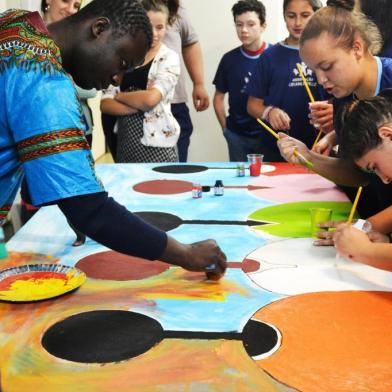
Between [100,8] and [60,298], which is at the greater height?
[100,8]

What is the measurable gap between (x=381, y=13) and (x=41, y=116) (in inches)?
69.4

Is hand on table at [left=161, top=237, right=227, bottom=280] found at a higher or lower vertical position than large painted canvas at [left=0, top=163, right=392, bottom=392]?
higher

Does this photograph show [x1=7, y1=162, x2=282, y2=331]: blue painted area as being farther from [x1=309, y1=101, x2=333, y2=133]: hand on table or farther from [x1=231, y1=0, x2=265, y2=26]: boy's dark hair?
[x1=231, y1=0, x2=265, y2=26]: boy's dark hair

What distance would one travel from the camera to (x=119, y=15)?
1140mm

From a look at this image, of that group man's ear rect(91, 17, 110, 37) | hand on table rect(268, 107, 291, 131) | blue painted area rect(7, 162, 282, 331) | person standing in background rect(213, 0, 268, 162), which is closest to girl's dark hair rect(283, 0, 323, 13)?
hand on table rect(268, 107, 291, 131)

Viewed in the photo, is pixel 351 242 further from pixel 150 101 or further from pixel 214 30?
pixel 214 30

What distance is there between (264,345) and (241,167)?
137cm

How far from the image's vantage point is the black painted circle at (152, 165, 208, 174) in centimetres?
234

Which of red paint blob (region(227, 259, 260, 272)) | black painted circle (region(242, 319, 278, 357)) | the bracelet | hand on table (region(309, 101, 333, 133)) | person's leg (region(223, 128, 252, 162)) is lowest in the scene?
person's leg (region(223, 128, 252, 162))

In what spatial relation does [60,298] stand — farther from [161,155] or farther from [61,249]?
[161,155]

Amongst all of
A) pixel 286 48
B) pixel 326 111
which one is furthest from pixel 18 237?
pixel 286 48

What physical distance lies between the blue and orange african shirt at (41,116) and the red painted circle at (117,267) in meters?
0.29

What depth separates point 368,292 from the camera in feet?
3.81

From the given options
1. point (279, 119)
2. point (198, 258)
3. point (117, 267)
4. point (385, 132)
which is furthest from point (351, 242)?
point (279, 119)
